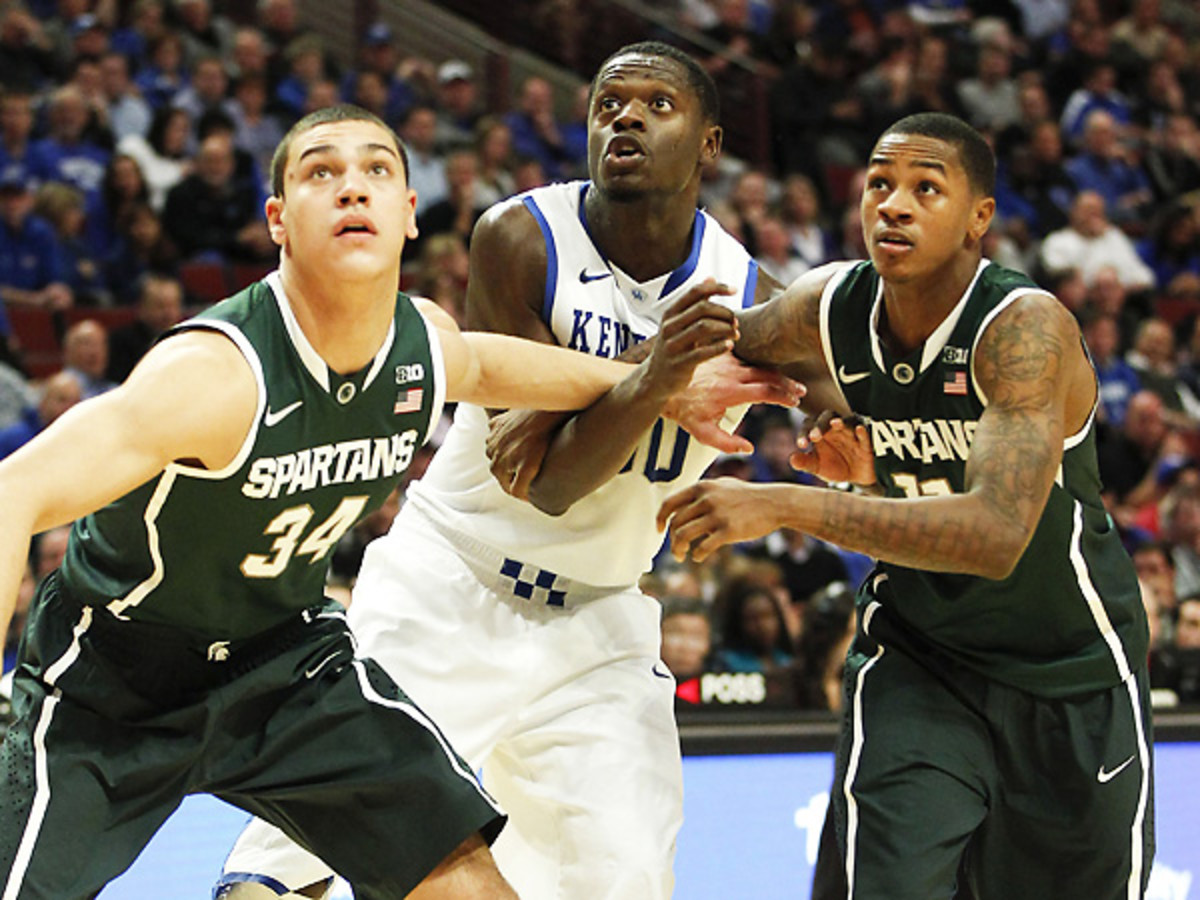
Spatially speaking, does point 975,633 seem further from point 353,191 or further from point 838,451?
point 353,191

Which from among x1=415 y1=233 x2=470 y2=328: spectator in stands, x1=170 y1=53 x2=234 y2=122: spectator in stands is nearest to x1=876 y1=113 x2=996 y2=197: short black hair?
x1=415 y1=233 x2=470 y2=328: spectator in stands

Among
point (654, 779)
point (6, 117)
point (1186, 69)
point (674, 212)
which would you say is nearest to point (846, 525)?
point (654, 779)

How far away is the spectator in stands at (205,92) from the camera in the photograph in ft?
33.4

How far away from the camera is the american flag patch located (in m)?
3.66

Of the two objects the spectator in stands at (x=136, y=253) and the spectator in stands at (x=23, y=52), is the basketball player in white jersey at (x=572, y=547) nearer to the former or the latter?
the spectator in stands at (x=136, y=253)

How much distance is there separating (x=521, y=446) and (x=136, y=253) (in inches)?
229

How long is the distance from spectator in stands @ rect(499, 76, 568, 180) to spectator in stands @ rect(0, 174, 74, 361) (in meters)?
3.51

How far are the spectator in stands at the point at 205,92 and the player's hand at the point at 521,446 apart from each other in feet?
21.4

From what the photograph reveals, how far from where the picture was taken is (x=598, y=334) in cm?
440

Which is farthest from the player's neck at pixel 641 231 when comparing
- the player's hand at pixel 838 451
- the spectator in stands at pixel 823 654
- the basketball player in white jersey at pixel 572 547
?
the spectator in stands at pixel 823 654

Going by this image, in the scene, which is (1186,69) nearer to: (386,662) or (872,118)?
(872,118)

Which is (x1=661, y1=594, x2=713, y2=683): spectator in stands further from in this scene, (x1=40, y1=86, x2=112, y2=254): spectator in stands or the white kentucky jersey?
(x1=40, y1=86, x2=112, y2=254): spectator in stands

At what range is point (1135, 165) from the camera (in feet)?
44.1

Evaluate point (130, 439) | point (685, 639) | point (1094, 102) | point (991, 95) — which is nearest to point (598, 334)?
point (130, 439)
